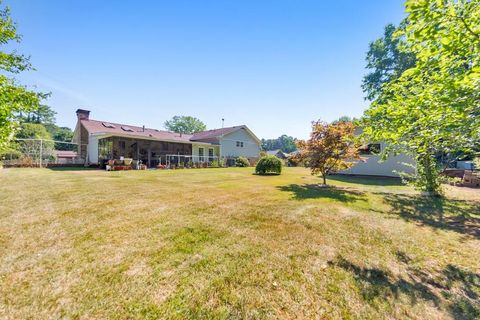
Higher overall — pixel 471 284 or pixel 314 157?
pixel 314 157

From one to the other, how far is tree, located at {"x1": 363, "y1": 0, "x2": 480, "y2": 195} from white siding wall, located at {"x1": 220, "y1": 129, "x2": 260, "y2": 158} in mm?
25636

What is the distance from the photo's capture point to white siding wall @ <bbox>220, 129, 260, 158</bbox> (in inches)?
1184

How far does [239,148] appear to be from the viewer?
32250 millimetres

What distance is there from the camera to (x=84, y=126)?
23.1 m

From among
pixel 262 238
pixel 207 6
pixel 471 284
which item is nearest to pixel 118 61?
pixel 207 6

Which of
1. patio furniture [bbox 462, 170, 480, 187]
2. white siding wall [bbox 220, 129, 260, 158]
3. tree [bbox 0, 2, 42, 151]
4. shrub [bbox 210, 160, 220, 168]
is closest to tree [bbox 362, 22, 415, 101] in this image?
patio furniture [bbox 462, 170, 480, 187]

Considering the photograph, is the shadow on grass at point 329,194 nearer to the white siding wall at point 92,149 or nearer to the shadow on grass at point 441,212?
the shadow on grass at point 441,212

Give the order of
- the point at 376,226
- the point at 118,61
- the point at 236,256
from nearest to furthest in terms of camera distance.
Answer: the point at 236,256, the point at 376,226, the point at 118,61

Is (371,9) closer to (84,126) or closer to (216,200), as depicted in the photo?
(216,200)

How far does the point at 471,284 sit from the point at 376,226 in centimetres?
220

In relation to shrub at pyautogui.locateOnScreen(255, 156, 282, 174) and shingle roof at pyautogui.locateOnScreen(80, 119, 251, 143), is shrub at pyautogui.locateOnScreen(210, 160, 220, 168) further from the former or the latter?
shrub at pyautogui.locateOnScreen(255, 156, 282, 174)

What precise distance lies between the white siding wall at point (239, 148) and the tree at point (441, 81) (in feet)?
84.1

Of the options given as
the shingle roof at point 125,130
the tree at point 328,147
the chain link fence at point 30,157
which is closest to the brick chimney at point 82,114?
the shingle roof at point 125,130

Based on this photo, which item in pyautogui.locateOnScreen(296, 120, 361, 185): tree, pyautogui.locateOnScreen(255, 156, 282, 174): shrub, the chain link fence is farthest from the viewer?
pyautogui.locateOnScreen(255, 156, 282, 174): shrub
